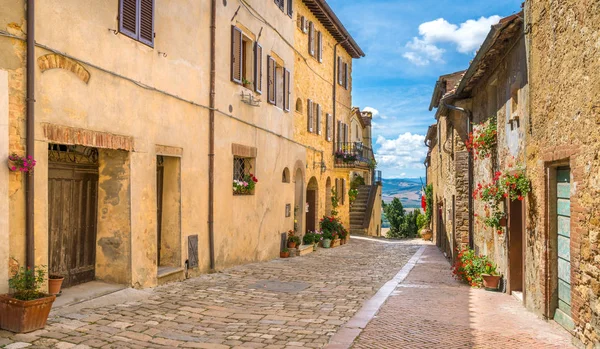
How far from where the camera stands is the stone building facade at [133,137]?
6.57 metres

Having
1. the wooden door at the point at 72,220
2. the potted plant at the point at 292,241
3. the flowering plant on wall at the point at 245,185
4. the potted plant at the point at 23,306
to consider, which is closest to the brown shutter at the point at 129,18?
the wooden door at the point at 72,220

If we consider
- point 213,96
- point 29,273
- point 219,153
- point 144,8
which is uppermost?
point 144,8

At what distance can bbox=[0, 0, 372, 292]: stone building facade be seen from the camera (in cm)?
657

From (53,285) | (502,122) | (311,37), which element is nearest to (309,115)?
(311,37)

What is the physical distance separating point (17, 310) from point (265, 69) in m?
10.2

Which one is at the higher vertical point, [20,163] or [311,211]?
[20,163]

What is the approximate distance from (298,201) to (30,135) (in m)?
12.7

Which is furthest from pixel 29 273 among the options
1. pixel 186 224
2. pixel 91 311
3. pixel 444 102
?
pixel 444 102

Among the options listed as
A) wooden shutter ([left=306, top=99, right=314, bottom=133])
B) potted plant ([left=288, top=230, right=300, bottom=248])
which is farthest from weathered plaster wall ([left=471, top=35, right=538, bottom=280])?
wooden shutter ([left=306, top=99, right=314, bottom=133])

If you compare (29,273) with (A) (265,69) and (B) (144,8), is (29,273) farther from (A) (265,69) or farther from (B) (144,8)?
(A) (265,69)

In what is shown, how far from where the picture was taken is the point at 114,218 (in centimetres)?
838

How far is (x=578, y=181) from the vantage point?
19.7ft

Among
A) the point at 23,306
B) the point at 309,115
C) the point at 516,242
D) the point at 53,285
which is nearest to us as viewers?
the point at 23,306

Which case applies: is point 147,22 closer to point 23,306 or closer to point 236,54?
point 236,54
